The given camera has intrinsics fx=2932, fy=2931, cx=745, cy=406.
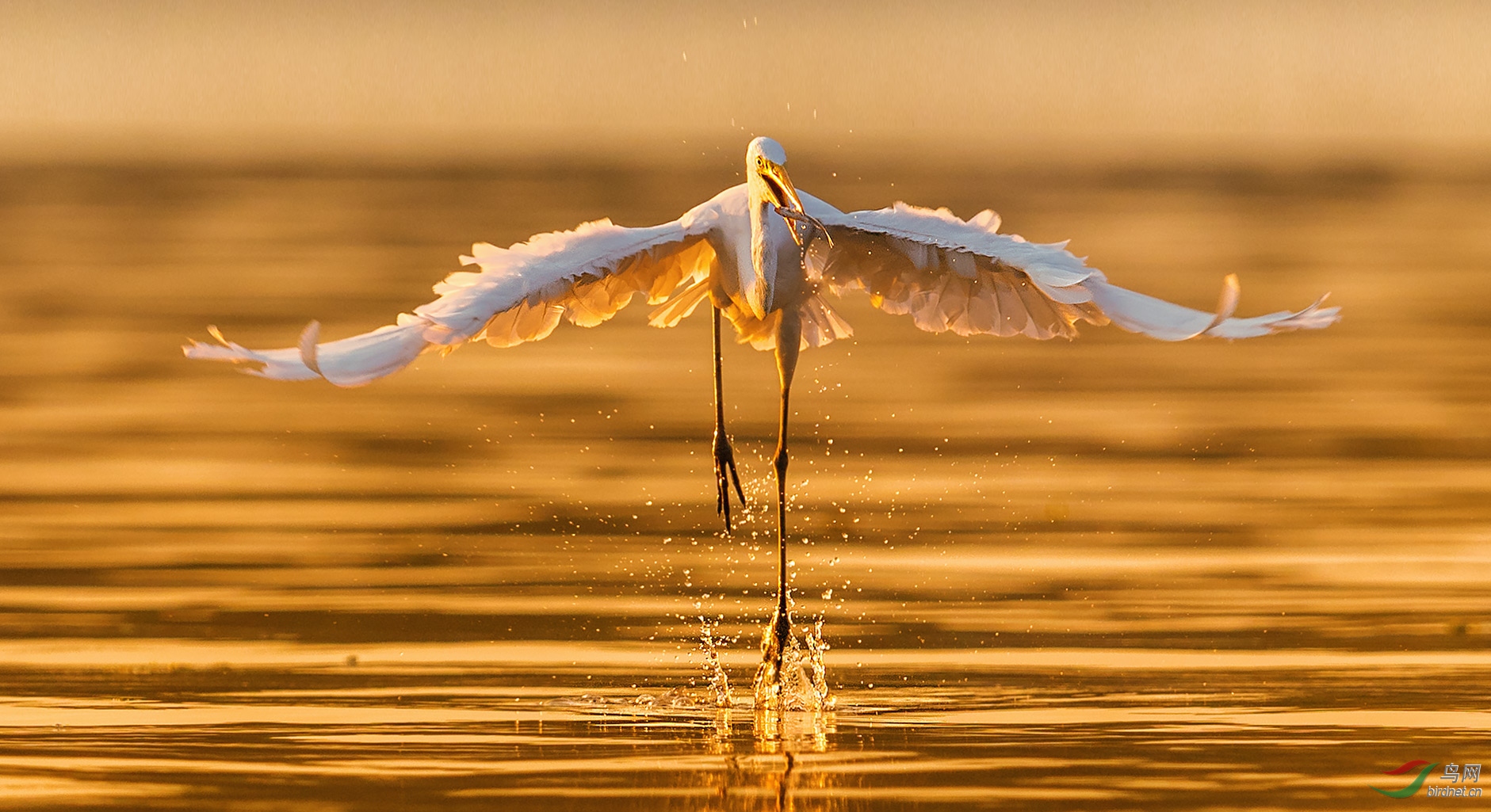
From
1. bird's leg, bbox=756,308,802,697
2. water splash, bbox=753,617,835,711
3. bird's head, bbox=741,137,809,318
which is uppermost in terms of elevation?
bird's head, bbox=741,137,809,318

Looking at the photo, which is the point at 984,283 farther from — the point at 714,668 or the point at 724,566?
the point at 714,668

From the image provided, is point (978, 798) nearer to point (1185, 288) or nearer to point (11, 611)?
point (11, 611)

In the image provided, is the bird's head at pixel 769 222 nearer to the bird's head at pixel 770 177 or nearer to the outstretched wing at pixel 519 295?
the bird's head at pixel 770 177

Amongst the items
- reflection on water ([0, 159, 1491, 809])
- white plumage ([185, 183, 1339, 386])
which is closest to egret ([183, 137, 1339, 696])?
white plumage ([185, 183, 1339, 386])

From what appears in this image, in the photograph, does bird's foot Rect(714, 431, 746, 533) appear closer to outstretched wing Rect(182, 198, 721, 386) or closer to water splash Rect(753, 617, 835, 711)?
outstretched wing Rect(182, 198, 721, 386)

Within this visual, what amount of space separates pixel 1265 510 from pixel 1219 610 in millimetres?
2830

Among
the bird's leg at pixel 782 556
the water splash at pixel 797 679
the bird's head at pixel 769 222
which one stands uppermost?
the bird's head at pixel 769 222

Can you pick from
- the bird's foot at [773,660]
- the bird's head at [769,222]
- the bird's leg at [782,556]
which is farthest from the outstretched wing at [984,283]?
the bird's foot at [773,660]

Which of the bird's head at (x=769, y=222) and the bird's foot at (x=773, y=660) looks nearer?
the bird's foot at (x=773, y=660)

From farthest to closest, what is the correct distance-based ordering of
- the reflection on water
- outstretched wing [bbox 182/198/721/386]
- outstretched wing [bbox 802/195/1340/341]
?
outstretched wing [bbox 802/195/1340/341]
outstretched wing [bbox 182/198/721/386]
the reflection on water

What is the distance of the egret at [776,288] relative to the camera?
12.4 metres

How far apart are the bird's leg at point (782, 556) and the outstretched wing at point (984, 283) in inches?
12.9

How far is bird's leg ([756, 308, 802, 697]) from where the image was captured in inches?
500

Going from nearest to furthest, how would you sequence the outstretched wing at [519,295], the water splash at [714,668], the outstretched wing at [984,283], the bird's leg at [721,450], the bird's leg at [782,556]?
the outstretched wing at [519,295]
the water splash at [714,668]
the outstretched wing at [984,283]
the bird's leg at [782,556]
the bird's leg at [721,450]
